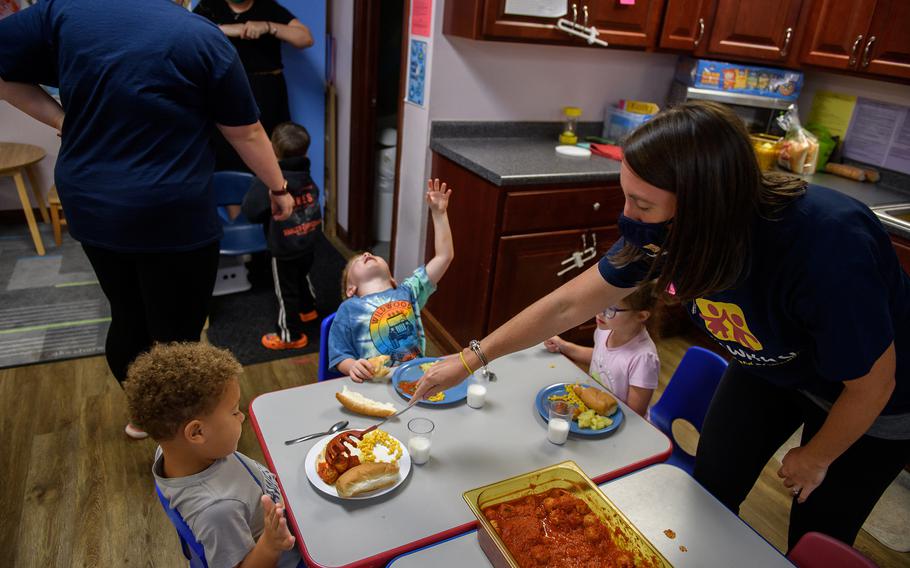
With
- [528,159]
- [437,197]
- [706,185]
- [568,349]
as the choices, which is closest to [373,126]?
[528,159]

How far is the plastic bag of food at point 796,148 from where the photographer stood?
278 cm

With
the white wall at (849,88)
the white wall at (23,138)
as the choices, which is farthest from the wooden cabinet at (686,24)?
the white wall at (23,138)

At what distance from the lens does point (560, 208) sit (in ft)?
7.88

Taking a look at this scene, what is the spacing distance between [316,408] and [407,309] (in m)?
0.53

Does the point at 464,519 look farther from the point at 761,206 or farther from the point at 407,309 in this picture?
the point at 407,309

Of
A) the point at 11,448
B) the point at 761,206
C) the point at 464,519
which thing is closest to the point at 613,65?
the point at 761,206

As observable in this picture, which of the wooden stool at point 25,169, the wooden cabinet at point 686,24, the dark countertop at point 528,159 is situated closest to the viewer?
the dark countertop at point 528,159

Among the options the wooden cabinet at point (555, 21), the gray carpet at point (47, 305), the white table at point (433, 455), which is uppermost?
the wooden cabinet at point (555, 21)

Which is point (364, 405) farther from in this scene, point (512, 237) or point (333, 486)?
point (512, 237)

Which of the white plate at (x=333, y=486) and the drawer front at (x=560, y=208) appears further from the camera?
the drawer front at (x=560, y=208)

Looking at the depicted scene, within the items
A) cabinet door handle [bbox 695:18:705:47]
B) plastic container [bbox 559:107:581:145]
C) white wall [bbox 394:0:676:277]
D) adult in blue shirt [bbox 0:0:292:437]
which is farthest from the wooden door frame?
adult in blue shirt [bbox 0:0:292:437]

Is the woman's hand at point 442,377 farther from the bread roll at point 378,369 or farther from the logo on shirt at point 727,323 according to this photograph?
the logo on shirt at point 727,323

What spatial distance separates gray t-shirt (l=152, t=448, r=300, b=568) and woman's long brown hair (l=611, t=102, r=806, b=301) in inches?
32.6

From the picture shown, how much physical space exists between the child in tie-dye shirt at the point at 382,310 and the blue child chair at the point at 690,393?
725mm
